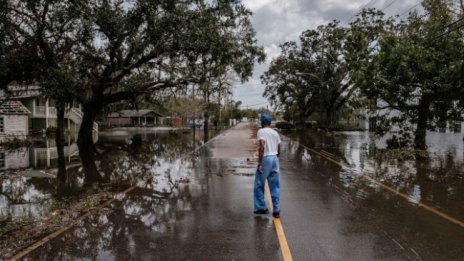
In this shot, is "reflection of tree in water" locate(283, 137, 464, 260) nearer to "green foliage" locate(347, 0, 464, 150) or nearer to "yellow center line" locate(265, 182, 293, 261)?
"yellow center line" locate(265, 182, 293, 261)

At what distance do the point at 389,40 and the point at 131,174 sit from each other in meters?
13.6

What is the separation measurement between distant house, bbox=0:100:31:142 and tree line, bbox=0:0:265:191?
34.5 ft

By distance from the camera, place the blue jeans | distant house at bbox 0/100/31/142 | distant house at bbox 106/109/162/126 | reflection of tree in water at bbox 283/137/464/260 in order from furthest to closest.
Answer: distant house at bbox 106/109/162/126 < distant house at bbox 0/100/31/142 < the blue jeans < reflection of tree in water at bbox 283/137/464/260

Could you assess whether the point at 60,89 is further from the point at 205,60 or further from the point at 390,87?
the point at 390,87

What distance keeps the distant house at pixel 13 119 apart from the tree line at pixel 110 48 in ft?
34.5

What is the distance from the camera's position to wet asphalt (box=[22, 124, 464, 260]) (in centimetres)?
551

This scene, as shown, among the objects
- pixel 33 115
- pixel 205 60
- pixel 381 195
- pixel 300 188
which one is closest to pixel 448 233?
pixel 381 195

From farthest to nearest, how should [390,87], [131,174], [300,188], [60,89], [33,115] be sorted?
[33,115], [390,87], [60,89], [131,174], [300,188]

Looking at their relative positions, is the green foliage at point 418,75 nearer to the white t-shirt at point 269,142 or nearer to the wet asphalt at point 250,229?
the wet asphalt at point 250,229

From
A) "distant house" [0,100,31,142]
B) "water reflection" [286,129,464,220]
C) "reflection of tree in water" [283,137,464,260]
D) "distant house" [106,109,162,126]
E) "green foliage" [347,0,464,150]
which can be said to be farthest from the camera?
"distant house" [106,109,162,126]

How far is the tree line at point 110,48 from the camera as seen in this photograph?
18.6m

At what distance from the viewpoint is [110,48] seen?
24.0 meters

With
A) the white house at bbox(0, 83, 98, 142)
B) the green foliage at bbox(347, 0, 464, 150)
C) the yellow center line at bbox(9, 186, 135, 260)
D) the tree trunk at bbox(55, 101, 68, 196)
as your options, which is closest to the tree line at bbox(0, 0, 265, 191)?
the tree trunk at bbox(55, 101, 68, 196)

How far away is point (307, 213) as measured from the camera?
7766 millimetres
